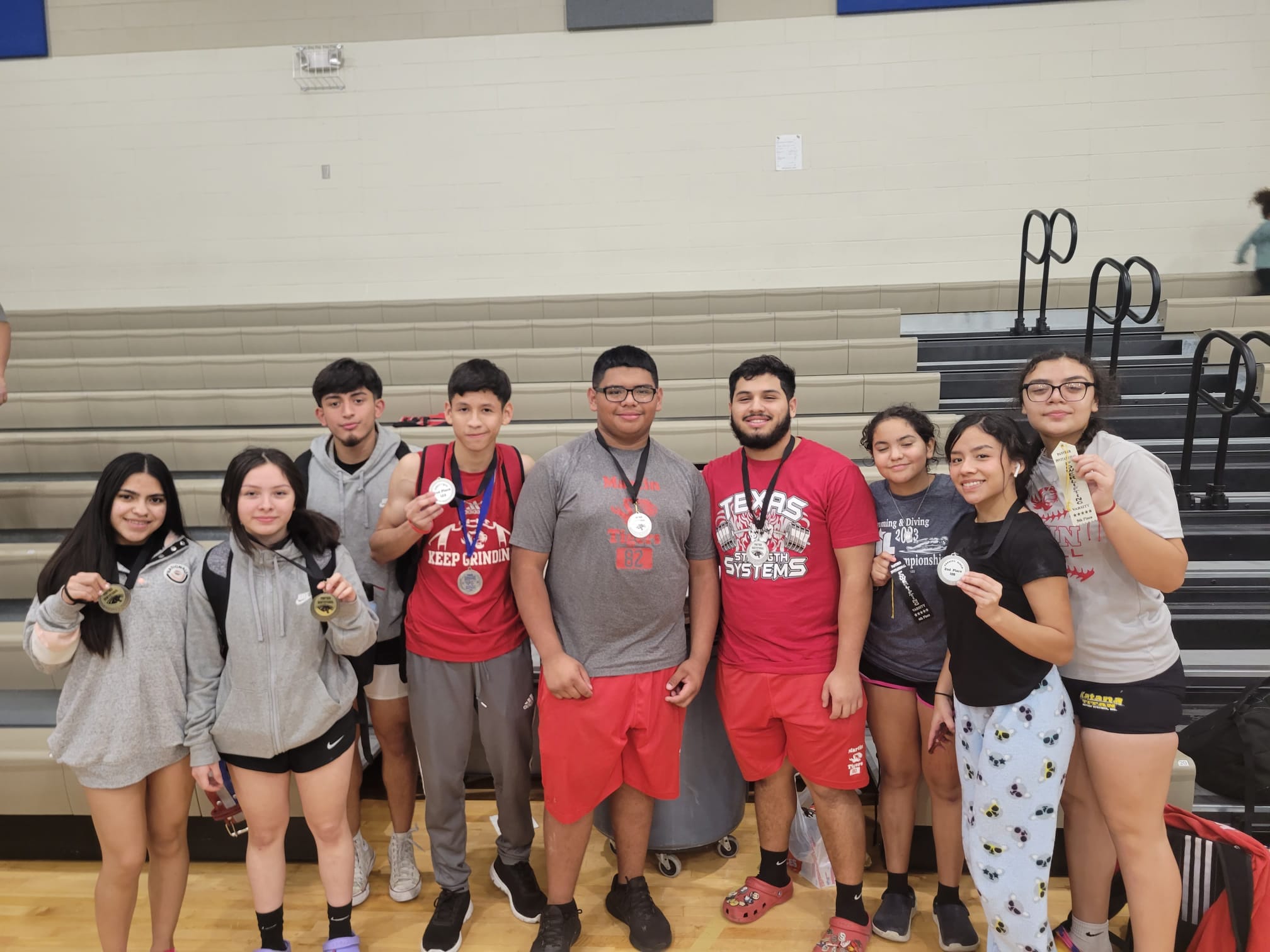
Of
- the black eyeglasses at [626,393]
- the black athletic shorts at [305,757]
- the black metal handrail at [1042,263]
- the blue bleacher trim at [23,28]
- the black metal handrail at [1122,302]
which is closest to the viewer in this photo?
the black athletic shorts at [305,757]

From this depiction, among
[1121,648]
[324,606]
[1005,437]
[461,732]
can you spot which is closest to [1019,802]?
[1121,648]

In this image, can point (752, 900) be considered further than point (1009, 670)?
Yes

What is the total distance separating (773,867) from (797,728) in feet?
1.80

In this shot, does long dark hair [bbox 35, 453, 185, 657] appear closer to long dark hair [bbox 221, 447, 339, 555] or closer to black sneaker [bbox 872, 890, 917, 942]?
long dark hair [bbox 221, 447, 339, 555]

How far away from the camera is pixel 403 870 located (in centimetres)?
252

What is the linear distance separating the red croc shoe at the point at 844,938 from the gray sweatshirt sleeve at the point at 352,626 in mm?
1514

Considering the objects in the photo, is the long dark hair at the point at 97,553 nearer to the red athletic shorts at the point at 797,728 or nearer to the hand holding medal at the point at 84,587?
the hand holding medal at the point at 84,587

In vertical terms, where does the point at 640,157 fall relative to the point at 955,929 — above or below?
above

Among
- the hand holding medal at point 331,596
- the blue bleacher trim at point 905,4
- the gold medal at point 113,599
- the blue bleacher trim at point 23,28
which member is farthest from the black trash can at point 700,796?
Answer: the blue bleacher trim at point 23,28

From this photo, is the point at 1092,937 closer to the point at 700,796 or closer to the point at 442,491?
the point at 700,796

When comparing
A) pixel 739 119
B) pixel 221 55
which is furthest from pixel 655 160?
pixel 221 55

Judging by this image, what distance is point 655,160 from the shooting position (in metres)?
6.43

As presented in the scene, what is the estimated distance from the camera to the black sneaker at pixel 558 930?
2.23 m

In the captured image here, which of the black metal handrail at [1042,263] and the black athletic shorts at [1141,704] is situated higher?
the black metal handrail at [1042,263]
